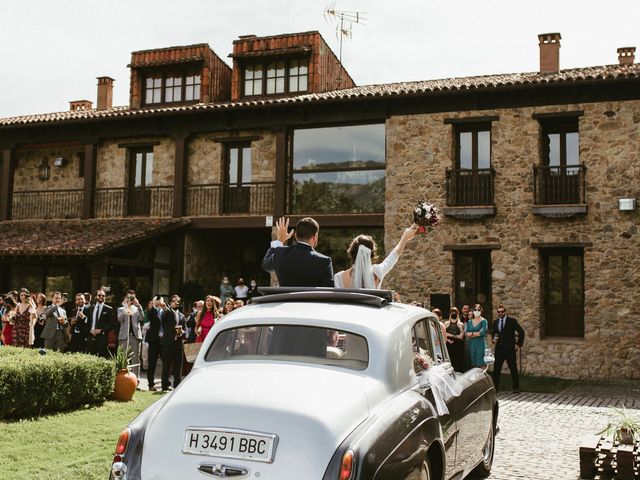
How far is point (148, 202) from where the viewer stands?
21016 millimetres

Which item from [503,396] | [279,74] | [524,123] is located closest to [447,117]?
[524,123]

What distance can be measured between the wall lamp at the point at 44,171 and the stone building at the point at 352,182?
0.06 metres

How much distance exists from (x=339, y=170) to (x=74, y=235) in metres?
7.69

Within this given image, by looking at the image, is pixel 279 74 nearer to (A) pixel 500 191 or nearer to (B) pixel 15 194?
(A) pixel 500 191

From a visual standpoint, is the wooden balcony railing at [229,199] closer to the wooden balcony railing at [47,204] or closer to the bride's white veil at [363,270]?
the wooden balcony railing at [47,204]

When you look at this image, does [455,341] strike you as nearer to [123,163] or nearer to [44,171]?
[123,163]

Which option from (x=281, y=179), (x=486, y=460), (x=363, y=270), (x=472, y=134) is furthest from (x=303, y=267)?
(x=281, y=179)

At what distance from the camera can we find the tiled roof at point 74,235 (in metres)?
17.8

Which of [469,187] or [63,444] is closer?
[63,444]

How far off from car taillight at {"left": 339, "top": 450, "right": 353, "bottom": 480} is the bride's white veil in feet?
8.82

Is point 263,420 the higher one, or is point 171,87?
point 171,87

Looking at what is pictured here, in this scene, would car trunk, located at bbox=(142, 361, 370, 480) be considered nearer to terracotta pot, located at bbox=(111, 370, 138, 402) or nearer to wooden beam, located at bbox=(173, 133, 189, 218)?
terracotta pot, located at bbox=(111, 370, 138, 402)

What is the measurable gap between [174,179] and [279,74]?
455cm

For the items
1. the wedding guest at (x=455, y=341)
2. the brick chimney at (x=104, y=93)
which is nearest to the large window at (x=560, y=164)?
the wedding guest at (x=455, y=341)
